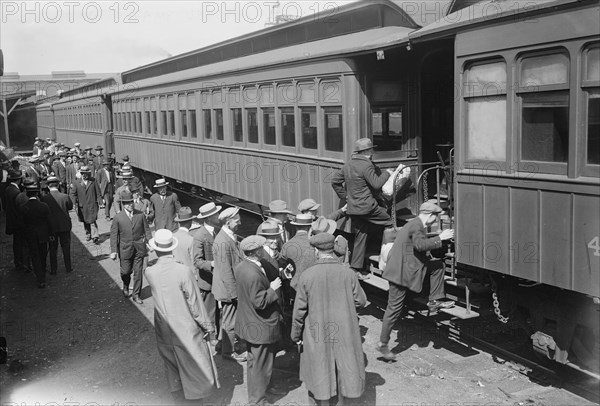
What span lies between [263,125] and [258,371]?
5427mm

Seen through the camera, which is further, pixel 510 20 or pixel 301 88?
pixel 301 88

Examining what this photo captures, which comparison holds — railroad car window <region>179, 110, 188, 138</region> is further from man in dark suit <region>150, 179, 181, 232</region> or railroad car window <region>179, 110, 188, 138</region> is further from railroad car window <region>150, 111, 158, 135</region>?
man in dark suit <region>150, 179, 181, 232</region>

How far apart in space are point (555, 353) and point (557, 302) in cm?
46

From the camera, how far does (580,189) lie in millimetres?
5051

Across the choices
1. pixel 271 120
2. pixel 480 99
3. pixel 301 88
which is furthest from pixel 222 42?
pixel 480 99

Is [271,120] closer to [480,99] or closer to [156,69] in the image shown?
[480,99]

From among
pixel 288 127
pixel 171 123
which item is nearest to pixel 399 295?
pixel 288 127

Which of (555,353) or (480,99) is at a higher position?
(480,99)

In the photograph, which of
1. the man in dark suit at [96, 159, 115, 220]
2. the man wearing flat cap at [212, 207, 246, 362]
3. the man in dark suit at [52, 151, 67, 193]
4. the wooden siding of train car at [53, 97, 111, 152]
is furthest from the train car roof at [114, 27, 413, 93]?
the wooden siding of train car at [53, 97, 111, 152]

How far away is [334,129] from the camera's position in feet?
27.4

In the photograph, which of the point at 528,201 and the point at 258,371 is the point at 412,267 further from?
the point at 258,371

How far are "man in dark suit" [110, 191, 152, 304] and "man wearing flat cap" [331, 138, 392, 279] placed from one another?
311 centimetres

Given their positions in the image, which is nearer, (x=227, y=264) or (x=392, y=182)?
(x=227, y=264)

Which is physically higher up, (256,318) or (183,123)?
(183,123)
